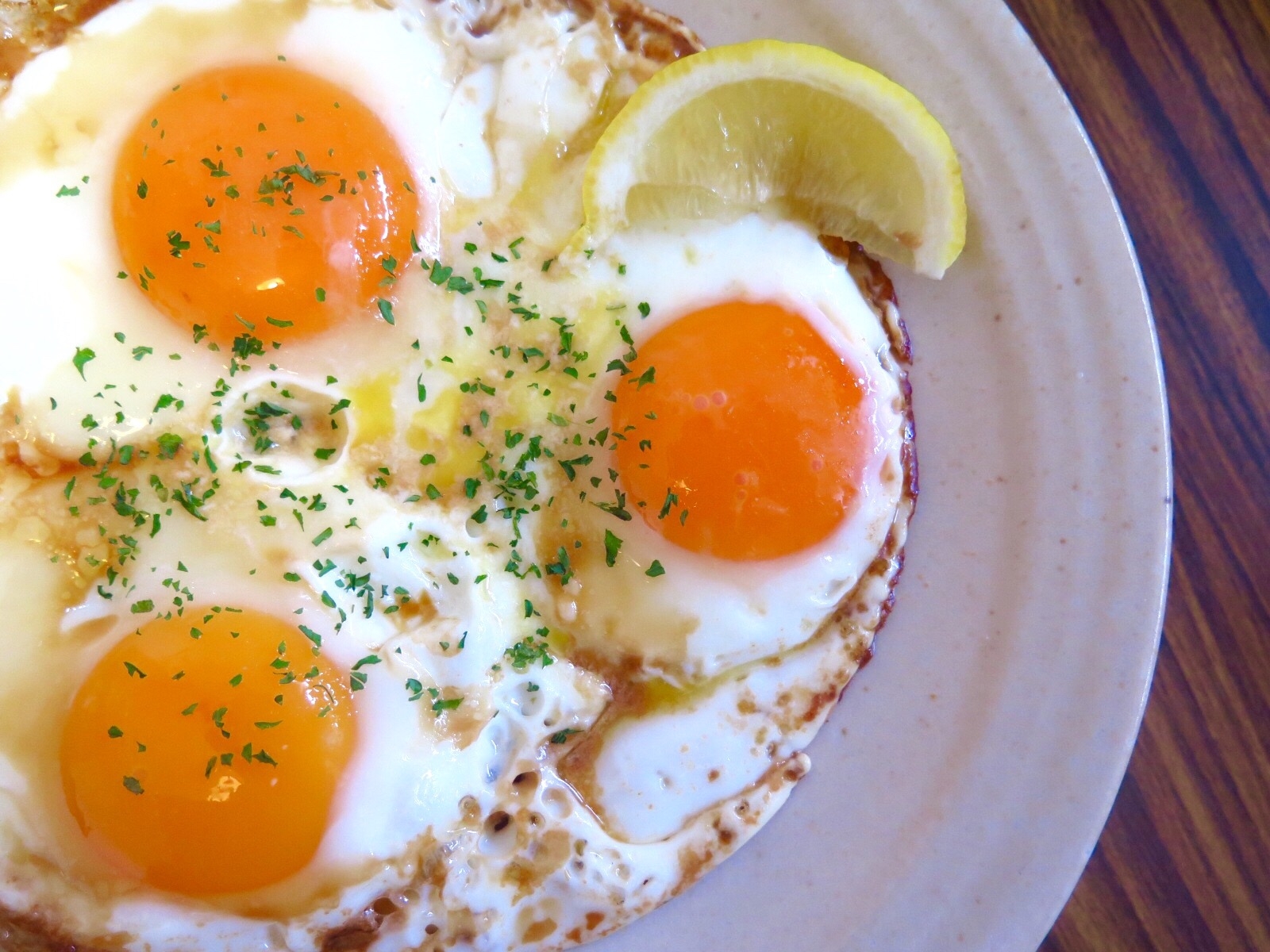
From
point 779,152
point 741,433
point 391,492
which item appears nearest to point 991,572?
point 741,433

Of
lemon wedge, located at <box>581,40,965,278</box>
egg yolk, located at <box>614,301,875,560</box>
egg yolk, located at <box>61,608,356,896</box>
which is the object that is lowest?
egg yolk, located at <box>61,608,356,896</box>

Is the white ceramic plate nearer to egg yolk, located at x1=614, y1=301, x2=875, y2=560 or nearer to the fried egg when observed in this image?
the fried egg

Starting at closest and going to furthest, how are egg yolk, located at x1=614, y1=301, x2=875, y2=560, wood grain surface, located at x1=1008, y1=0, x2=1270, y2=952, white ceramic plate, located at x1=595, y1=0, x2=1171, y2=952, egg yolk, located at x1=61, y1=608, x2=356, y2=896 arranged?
egg yolk, located at x1=61, y1=608, x2=356, y2=896 < egg yolk, located at x1=614, y1=301, x2=875, y2=560 < white ceramic plate, located at x1=595, y1=0, x2=1171, y2=952 < wood grain surface, located at x1=1008, y1=0, x2=1270, y2=952

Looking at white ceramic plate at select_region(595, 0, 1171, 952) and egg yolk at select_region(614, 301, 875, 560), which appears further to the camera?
white ceramic plate at select_region(595, 0, 1171, 952)

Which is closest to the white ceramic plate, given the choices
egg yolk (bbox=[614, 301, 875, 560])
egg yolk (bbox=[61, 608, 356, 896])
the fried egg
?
the fried egg

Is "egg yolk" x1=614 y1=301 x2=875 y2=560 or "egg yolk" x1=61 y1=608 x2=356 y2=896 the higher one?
"egg yolk" x1=614 y1=301 x2=875 y2=560

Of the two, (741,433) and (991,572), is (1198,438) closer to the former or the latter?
(991,572)

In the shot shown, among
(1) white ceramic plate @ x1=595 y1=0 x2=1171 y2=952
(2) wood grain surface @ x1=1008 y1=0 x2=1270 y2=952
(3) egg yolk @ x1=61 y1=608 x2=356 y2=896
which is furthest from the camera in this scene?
(2) wood grain surface @ x1=1008 y1=0 x2=1270 y2=952
